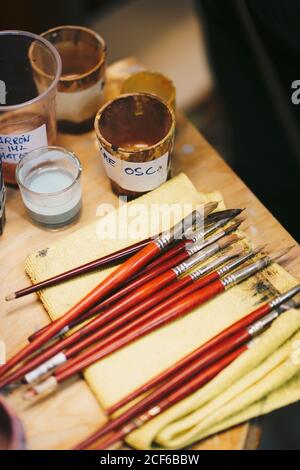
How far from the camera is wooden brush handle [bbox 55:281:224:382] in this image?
689 mm

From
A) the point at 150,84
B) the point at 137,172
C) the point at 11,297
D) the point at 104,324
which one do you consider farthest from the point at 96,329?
the point at 150,84

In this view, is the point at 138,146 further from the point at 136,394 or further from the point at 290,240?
the point at 136,394

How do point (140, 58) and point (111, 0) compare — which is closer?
point (140, 58)

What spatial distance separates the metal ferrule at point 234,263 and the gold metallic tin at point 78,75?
346 mm

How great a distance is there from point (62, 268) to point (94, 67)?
321 millimetres

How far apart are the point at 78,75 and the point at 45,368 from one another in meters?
0.47

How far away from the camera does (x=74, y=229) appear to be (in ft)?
2.83

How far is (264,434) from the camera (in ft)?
4.05

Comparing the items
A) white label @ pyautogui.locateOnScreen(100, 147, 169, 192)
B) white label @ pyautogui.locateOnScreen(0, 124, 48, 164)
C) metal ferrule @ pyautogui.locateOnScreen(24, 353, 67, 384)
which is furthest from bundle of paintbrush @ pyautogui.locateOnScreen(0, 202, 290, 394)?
white label @ pyautogui.locateOnScreen(0, 124, 48, 164)

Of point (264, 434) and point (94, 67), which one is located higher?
point (94, 67)

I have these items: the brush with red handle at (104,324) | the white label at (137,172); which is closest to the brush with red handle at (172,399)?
the brush with red handle at (104,324)

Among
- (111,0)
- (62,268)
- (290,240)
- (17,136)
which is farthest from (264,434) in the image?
(111,0)

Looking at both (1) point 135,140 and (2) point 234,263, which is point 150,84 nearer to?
(1) point 135,140

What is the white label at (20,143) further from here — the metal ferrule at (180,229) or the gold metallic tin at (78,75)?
the metal ferrule at (180,229)
